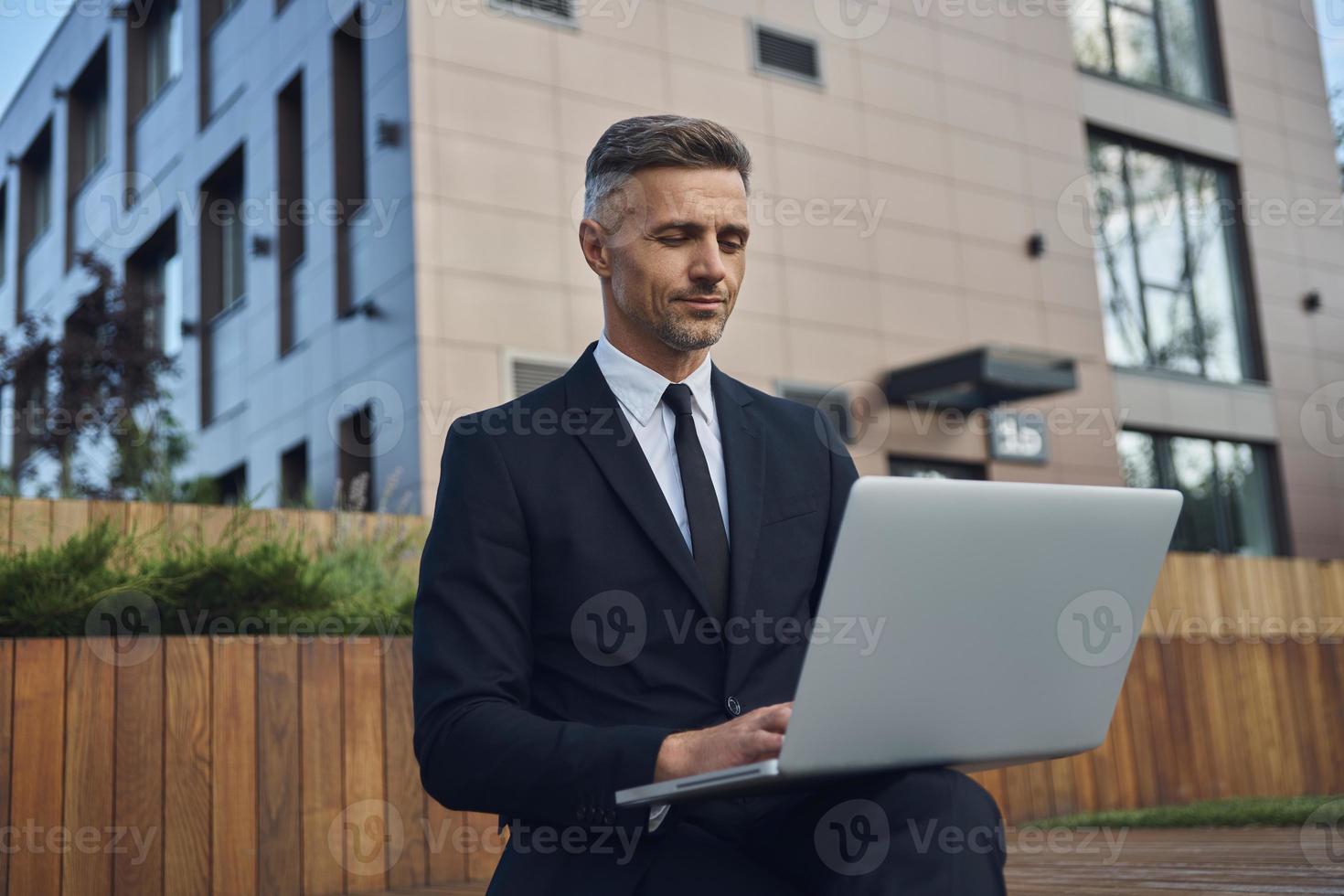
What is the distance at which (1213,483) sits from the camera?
14.0 metres

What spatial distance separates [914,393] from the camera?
11.5 m

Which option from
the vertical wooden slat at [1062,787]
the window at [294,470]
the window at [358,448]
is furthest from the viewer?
the window at [294,470]

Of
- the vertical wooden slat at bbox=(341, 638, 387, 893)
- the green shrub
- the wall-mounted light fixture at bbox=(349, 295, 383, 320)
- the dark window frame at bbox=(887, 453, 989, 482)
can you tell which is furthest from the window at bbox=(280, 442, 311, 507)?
the vertical wooden slat at bbox=(341, 638, 387, 893)

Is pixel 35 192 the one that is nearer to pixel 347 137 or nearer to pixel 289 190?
pixel 289 190

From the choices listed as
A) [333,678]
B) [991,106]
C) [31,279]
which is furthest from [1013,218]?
[31,279]

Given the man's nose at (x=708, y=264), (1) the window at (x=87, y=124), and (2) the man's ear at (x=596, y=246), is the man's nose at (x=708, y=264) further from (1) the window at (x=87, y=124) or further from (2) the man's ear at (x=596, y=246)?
(1) the window at (x=87, y=124)

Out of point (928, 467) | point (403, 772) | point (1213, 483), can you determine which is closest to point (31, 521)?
point (403, 772)

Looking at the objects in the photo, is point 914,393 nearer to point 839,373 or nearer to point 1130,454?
point 839,373

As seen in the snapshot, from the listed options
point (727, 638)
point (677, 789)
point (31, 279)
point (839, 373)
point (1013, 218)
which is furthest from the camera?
point (31, 279)

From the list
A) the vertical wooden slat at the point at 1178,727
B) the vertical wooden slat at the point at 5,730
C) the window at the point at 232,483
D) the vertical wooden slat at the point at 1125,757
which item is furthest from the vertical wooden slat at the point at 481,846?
the window at the point at 232,483

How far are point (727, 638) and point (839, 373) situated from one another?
9.69 m

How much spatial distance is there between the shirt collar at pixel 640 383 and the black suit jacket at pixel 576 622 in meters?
0.05

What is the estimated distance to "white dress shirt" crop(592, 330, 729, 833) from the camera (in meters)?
2.00

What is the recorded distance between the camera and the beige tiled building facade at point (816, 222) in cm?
989
